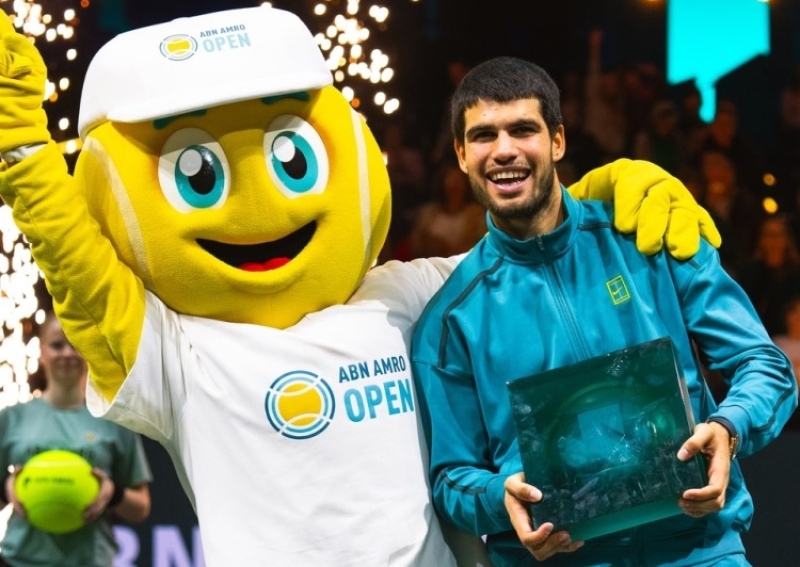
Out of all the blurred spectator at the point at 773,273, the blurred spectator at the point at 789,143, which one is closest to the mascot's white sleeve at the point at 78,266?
the blurred spectator at the point at 773,273

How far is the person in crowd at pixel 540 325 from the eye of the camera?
2955 mm

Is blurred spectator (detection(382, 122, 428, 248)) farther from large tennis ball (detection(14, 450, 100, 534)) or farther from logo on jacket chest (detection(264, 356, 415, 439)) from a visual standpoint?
logo on jacket chest (detection(264, 356, 415, 439))

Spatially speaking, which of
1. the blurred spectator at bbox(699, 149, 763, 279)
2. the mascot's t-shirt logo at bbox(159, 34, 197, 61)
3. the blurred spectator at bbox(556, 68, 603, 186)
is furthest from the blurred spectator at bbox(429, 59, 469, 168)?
the mascot's t-shirt logo at bbox(159, 34, 197, 61)

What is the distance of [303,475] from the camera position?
10.2 ft

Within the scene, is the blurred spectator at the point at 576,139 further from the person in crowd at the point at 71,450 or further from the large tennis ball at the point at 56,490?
the large tennis ball at the point at 56,490

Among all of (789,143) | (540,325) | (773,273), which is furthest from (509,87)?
(789,143)

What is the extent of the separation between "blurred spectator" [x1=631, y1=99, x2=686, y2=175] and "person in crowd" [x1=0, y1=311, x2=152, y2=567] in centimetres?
295

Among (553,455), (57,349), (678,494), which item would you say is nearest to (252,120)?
(553,455)

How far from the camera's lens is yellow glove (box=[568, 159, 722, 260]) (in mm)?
3078

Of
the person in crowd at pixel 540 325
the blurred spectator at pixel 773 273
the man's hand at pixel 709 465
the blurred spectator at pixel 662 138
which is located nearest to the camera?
the man's hand at pixel 709 465

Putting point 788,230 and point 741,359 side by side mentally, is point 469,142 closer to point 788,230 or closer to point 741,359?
point 741,359

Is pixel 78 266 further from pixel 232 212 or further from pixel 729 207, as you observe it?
pixel 729 207

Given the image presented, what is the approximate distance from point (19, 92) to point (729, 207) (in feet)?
13.8

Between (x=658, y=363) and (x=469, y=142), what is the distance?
0.70 m
